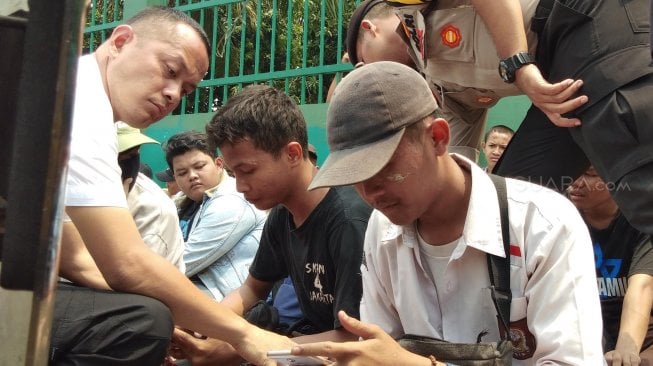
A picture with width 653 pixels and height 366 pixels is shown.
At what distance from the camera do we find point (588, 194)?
11.1 feet

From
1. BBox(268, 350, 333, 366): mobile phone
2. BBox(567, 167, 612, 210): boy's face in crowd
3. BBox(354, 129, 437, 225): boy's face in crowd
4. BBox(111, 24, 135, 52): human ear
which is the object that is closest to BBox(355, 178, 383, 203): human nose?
BBox(354, 129, 437, 225): boy's face in crowd

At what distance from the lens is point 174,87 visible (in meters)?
2.82

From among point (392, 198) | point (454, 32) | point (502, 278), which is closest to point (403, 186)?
point (392, 198)

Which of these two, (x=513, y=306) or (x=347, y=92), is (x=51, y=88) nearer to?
(x=347, y=92)

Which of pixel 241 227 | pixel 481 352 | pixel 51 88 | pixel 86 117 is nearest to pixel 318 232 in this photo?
pixel 86 117

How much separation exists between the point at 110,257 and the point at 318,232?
85 centimetres

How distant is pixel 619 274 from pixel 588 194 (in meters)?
0.35

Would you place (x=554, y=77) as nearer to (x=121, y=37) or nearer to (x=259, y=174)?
(x=259, y=174)

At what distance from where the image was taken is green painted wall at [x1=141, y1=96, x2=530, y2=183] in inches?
171

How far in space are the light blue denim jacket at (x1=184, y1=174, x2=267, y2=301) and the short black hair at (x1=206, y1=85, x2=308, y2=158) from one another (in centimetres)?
133

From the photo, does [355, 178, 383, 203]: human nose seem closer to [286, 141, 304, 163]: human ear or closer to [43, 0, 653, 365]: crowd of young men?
[43, 0, 653, 365]: crowd of young men

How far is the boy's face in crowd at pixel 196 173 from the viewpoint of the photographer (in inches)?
205

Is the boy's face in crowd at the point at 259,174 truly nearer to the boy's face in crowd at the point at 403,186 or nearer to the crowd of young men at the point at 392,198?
the crowd of young men at the point at 392,198

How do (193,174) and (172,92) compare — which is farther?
(193,174)
